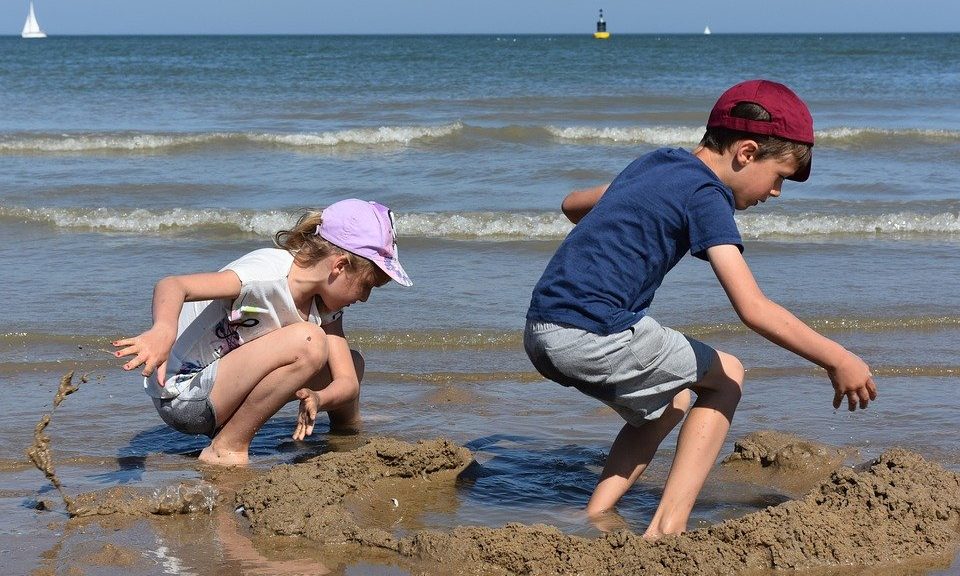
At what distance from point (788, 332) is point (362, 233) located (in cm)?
130

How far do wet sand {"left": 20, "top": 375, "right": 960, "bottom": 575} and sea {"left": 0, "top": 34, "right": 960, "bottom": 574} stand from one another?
3.4 inches

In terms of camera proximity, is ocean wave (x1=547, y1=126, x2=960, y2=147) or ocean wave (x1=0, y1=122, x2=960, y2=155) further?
ocean wave (x1=547, y1=126, x2=960, y2=147)

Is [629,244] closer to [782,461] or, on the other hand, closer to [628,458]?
[628,458]

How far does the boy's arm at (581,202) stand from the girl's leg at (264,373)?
2.89ft

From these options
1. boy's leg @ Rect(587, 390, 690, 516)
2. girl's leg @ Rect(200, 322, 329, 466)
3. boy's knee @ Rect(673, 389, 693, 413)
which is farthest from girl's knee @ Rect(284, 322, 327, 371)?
boy's knee @ Rect(673, 389, 693, 413)

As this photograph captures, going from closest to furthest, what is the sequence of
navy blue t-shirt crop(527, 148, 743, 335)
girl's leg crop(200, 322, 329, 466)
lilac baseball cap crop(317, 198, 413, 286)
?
navy blue t-shirt crop(527, 148, 743, 335) < lilac baseball cap crop(317, 198, 413, 286) < girl's leg crop(200, 322, 329, 466)

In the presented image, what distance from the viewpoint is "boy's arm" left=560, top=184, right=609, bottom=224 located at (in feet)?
9.96

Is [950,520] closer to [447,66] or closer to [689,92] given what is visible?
[689,92]

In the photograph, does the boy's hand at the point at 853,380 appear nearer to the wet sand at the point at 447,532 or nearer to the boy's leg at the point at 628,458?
the wet sand at the point at 447,532

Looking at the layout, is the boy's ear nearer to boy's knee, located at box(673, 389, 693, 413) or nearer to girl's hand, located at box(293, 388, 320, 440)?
boy's knee, located at box(673, 389, 693, 413)

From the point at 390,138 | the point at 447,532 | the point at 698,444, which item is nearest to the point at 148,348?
the point at 447,532

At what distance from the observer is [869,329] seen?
5.21 meters

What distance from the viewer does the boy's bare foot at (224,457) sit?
335 centimetres

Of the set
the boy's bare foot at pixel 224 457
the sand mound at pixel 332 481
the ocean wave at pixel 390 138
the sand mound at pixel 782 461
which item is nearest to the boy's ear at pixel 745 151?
the sand mound at pixel 782 461
